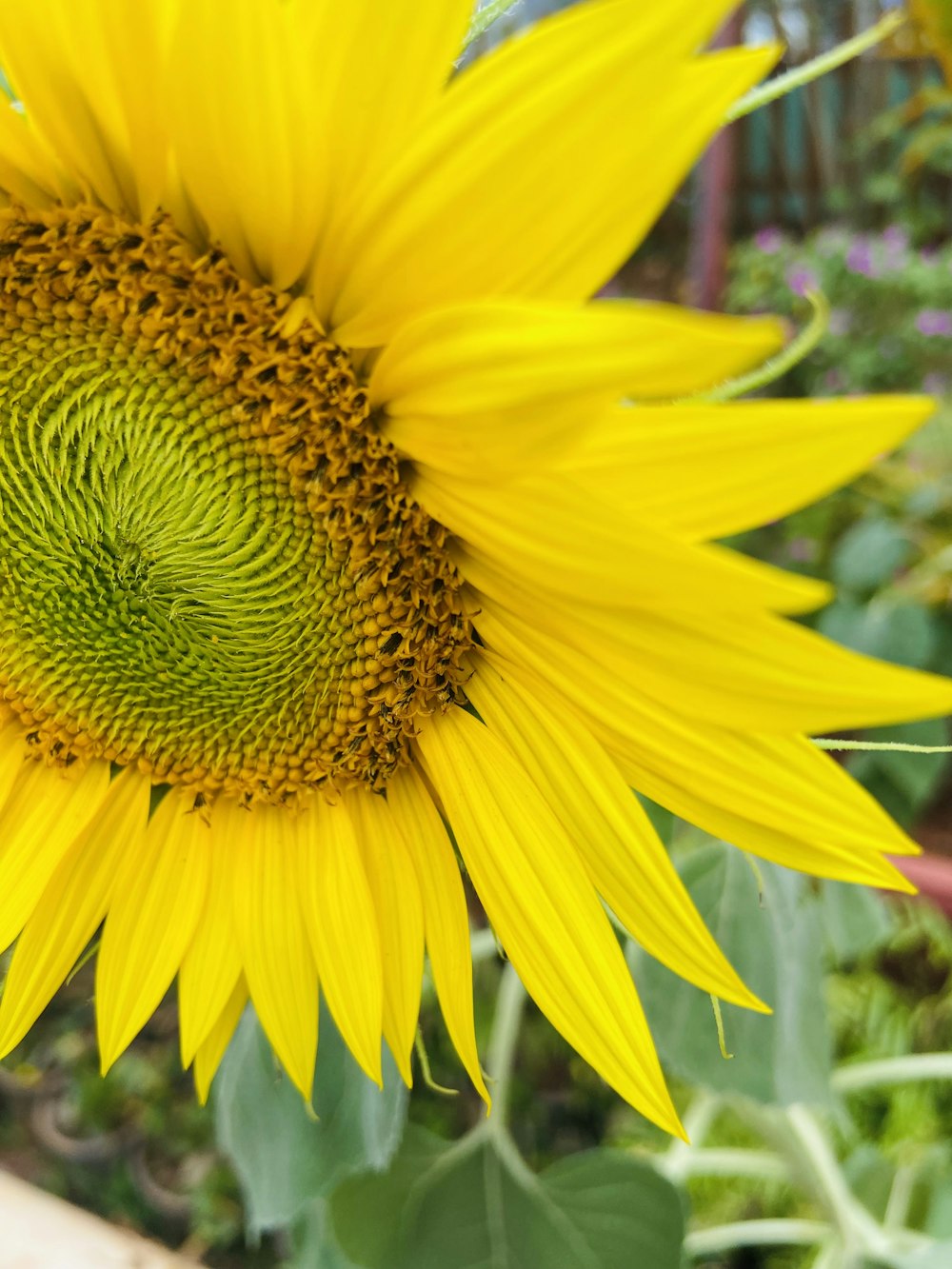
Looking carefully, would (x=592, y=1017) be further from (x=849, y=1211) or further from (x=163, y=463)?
(x=849, y=1211)

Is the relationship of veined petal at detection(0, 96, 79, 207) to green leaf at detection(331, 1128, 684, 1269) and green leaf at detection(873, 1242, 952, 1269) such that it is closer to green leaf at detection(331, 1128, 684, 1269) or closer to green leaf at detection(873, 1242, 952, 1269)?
green leaf at detection(331, 1128, 684, 1269)

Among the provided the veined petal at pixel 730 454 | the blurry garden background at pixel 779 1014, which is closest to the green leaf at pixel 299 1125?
the blurry garden background at pixel 779 1014

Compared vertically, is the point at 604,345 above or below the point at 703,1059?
above

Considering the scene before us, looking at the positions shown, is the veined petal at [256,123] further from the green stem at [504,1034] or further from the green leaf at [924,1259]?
the green leaf at [924,1259]

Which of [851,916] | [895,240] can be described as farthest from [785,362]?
[895,240]

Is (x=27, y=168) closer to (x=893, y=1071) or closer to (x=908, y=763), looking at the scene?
(x=893, y=1071)

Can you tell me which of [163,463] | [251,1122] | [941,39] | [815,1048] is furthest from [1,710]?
[941,39]
